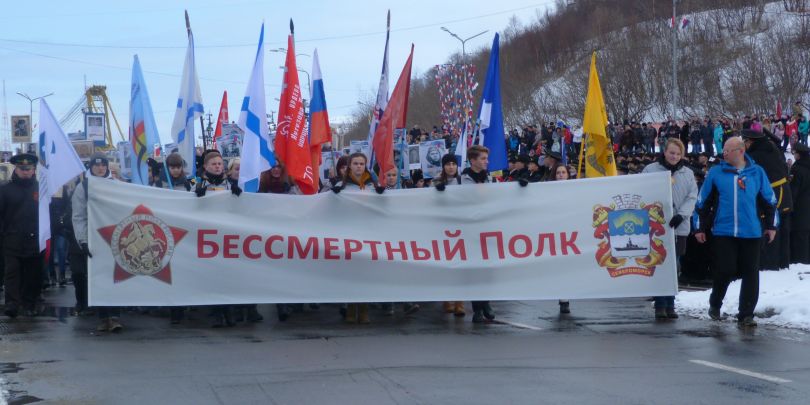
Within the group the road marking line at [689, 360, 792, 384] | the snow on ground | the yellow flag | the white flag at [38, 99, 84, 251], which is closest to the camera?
the road marking line at [689, 360, 792, 384]

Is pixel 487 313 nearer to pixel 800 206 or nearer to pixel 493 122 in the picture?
pixel 493 122

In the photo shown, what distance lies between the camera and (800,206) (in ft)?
47.0

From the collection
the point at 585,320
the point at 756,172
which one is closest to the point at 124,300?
the point at 585,320

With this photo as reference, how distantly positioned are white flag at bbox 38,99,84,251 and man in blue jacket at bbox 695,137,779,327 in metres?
6.49

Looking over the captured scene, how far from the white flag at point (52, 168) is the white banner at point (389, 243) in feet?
1.21

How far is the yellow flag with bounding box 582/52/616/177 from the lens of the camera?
461 inches

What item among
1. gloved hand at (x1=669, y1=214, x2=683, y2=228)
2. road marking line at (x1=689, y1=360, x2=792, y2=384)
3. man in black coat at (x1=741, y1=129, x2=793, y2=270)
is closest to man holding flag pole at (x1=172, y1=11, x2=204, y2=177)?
gloved hand at (x1=669, y1=214, x2=683, y2=228)

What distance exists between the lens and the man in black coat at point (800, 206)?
1430 cm

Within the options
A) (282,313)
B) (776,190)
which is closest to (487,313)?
(282,313)

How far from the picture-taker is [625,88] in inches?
2447

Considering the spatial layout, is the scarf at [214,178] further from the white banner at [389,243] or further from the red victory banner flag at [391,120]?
the red victory banner flag at [391,120]

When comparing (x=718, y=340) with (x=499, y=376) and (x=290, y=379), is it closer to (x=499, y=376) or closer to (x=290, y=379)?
(x=499, y=376)

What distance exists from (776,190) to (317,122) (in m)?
6.14

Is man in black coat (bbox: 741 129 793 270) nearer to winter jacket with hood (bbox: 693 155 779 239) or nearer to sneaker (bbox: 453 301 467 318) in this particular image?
winter jacket with hood (bbox: 693 155 779 239)
